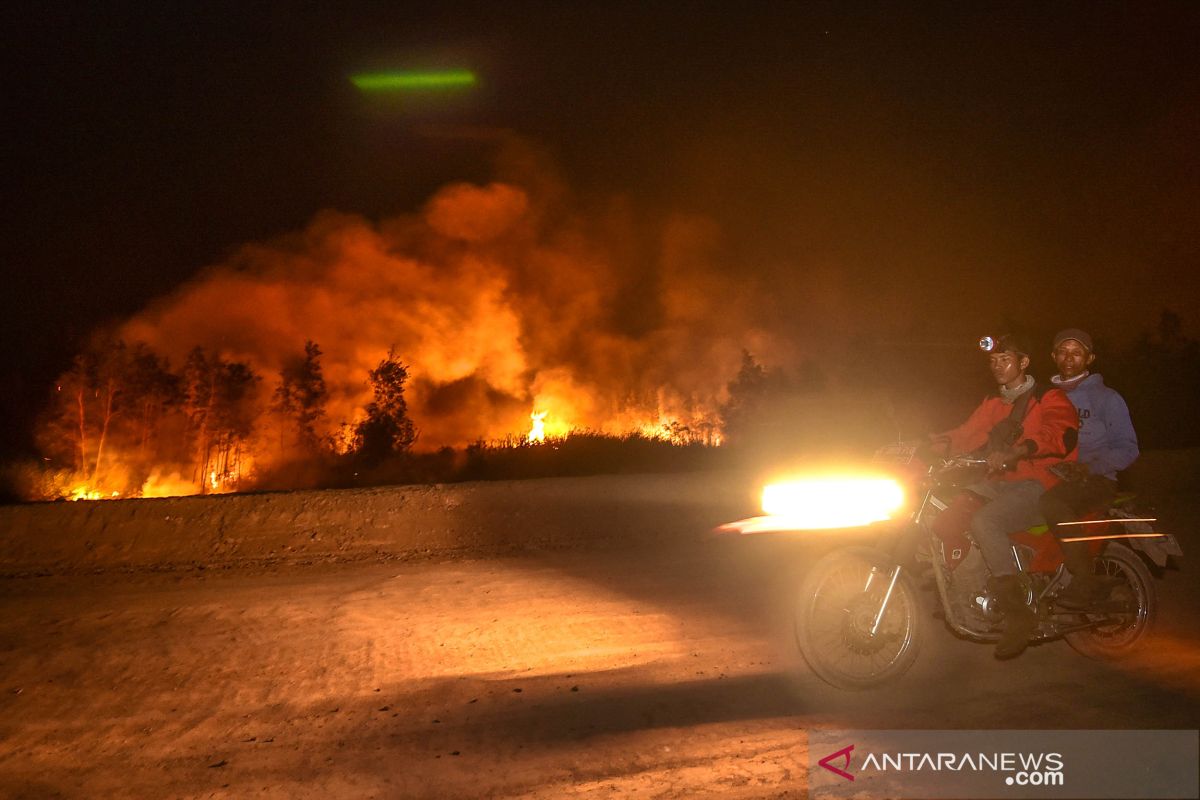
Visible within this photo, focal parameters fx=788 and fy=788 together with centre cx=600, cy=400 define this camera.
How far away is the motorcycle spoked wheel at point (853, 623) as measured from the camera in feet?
16.0

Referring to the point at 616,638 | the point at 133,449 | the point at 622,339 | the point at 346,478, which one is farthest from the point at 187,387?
the point at 616,638

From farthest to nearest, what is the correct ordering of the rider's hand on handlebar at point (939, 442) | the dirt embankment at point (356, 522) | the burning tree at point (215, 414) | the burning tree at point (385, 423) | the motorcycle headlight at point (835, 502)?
the burning tree at point (215, 414)
the burning tree at point (385, 423)
the dirt embankment at point (356, 522)
the rider's hand on handlebar at point (939, 442)
the motorcycle headlight at point (835, 502)

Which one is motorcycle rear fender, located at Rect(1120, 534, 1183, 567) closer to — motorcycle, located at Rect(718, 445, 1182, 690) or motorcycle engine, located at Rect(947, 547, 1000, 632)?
motorcycle, located at Rect(718, 445, 1182, 690)

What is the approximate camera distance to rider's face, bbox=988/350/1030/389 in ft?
18.0

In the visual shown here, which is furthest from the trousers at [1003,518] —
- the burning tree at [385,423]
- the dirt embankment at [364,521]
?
the burning tree at [385,423]

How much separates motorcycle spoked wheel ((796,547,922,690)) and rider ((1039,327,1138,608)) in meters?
1.16

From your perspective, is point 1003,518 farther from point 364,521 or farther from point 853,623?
point 364,521

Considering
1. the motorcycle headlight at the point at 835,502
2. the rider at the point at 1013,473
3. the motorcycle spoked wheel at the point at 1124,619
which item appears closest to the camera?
the rider at the point at 1013,473

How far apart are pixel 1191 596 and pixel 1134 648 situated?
2485mm

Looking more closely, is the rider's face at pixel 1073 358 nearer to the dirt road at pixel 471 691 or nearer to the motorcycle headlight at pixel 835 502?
the motorcycle headlight at pixel 835 502

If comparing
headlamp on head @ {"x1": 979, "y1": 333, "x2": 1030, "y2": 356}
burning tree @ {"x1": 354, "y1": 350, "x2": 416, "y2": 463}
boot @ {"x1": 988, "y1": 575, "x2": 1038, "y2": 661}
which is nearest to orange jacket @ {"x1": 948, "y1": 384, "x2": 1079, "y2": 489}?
headlamp on head @ {"x1": 979, "y1": 333, "x2": 1030, "y2": 356}

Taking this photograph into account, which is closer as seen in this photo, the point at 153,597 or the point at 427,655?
the point at 427,655

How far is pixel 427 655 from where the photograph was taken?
576cm

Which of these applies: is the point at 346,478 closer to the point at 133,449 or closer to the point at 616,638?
the point at 133,449
